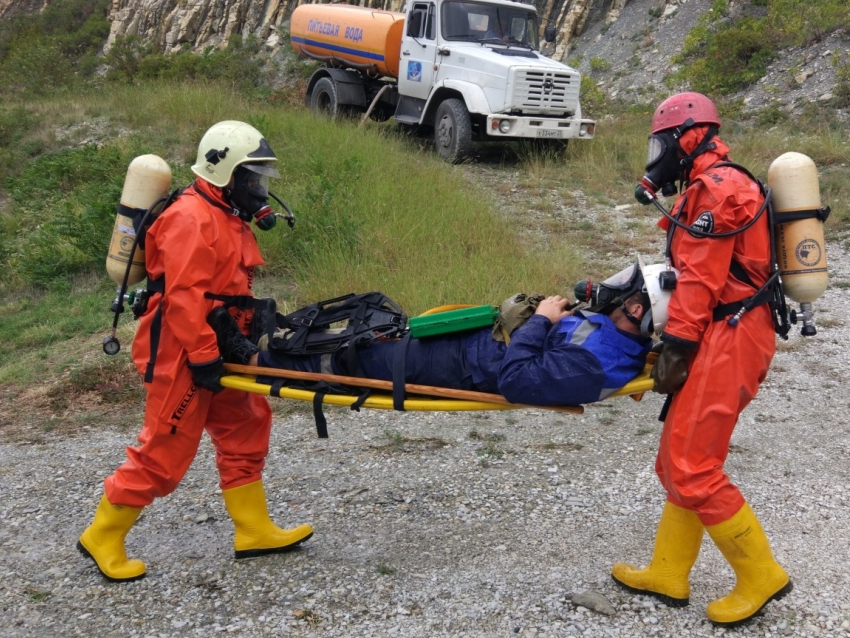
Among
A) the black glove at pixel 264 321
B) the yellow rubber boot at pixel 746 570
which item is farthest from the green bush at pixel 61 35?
the yellow rubber boot at pixel 746 570

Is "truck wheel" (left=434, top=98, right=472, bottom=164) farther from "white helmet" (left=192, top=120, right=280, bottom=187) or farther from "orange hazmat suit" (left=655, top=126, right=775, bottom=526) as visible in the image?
"orange hazmat suit" (left=655, top=126, right=775, bottom=526)

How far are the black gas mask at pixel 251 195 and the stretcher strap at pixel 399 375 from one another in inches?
31.3

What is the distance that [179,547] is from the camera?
4.08 m

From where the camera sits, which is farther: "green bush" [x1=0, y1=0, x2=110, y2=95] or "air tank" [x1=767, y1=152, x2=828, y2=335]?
"green bush" [x1=0, y1=0, x2=110, y2=95]

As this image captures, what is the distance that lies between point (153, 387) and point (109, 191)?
6471 millimetres

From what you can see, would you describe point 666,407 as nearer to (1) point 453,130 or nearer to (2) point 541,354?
(2) point 541,354

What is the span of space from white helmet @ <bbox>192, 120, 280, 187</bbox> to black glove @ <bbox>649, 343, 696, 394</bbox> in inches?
74.9

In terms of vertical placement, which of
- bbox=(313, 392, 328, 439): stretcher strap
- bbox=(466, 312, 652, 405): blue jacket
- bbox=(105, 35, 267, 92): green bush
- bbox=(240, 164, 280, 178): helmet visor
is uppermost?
bbox=(105, 35, 267, 92): green bush

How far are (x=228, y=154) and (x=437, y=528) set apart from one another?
2.12m

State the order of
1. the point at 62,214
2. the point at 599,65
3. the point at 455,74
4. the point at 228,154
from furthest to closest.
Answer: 1. the point at 599,65
2. the point at 455,74
3. the point at 62,214
4. the point at 228,154

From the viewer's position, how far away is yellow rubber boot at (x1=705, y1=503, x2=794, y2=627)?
3.13m

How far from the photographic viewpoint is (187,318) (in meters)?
3.34

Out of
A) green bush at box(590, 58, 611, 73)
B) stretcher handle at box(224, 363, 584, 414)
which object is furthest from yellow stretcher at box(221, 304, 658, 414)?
green bush at box(590, 58, 611, 73)

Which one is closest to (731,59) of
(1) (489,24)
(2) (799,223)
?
(1) (489,24)
